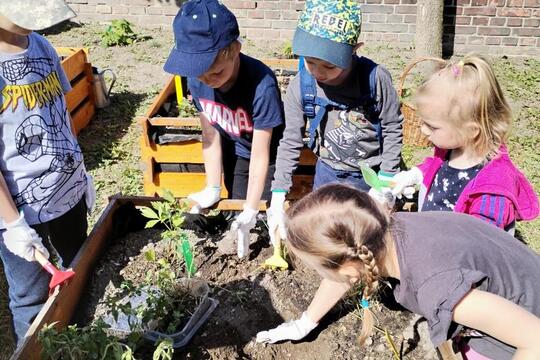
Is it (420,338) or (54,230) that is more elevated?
(54,230)

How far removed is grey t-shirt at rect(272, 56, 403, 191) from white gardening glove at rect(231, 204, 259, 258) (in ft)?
0.54

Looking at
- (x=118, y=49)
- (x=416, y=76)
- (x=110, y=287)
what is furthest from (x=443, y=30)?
(x=110, y=287)

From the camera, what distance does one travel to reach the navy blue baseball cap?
1859 millimetres

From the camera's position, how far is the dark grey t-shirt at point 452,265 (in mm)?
1312

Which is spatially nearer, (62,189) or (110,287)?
(62,189)

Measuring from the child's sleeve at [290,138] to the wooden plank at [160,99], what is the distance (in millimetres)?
1191

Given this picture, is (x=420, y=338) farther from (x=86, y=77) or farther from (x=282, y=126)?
(x=86, y=77)

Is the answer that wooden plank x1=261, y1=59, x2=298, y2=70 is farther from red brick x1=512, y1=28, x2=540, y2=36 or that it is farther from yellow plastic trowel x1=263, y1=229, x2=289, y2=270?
red brick x1=512, y1=28, x2=540, y2=36

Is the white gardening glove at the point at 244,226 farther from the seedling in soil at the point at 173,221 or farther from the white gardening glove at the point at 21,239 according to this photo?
the white gardening glove at the point at 21,239

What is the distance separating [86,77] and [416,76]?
10.9ft

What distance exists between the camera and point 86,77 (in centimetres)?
454

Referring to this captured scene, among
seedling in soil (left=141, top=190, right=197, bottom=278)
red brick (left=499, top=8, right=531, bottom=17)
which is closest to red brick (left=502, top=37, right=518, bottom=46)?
red brick (left=499, top=8, right=531, bottom=17)

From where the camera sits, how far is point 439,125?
181 cm

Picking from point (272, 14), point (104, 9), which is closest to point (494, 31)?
point (272, 14)
